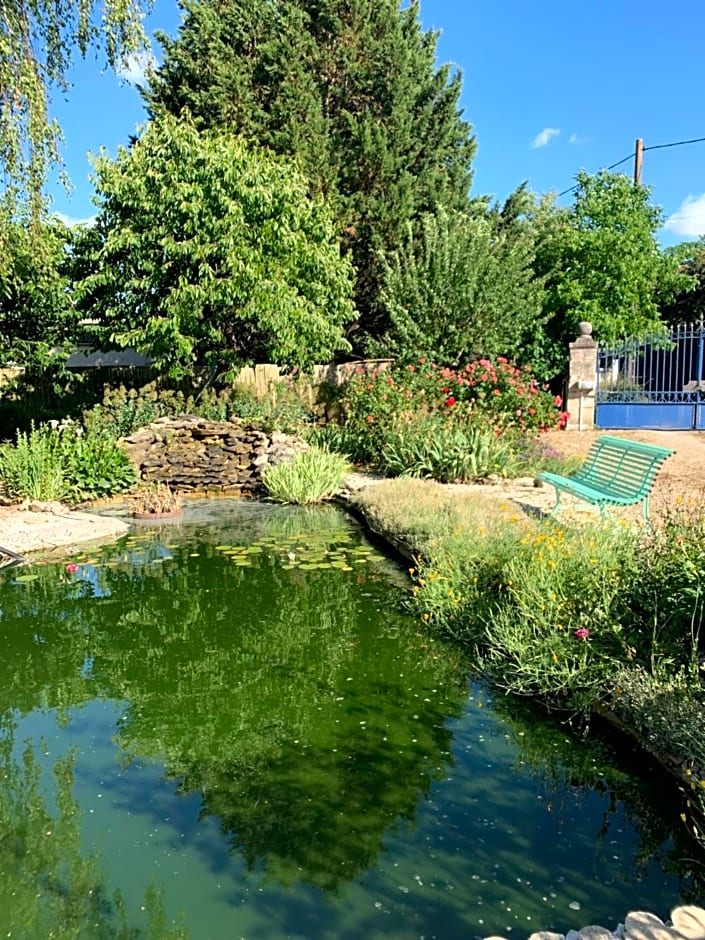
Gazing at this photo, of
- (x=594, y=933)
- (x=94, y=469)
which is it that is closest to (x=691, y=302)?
(x=94, y=469)

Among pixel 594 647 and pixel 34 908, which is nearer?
pixel 34 908

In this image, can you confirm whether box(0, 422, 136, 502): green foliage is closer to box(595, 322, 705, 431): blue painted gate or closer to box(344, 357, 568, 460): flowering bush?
box(344, 357, 568, 460): flowering bush

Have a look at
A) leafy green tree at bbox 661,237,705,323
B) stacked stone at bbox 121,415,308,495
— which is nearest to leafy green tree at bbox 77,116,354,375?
stacked stone at bbox 121,415,308,495

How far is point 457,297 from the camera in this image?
13250mm

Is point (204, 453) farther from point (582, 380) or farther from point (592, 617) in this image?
point (592, 617)

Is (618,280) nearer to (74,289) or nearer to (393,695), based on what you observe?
(74,289)

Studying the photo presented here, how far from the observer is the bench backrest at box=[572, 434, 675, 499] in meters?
6.01

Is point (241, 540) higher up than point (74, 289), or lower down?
lower down

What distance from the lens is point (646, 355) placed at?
48.8ft

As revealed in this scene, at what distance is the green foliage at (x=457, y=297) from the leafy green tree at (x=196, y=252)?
175 centimetres

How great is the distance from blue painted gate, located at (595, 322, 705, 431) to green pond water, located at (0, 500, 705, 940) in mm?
9943

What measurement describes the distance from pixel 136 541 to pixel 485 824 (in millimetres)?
5698

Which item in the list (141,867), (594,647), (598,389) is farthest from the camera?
(598,389)

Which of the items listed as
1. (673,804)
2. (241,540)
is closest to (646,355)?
(241,540)
